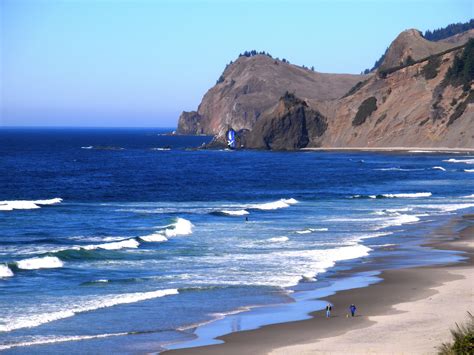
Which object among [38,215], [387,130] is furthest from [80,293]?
[387,130]

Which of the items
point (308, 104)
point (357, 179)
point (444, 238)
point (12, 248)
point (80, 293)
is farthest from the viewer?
point (308, 104)

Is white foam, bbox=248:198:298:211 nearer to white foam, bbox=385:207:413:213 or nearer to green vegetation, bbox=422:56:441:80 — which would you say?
white foam, bbox=385:207:413:213

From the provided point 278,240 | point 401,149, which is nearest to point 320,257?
point 278,240

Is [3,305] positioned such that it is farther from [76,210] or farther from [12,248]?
[76,210]

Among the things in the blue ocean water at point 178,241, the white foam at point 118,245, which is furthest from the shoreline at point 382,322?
the white foam at point 118,245

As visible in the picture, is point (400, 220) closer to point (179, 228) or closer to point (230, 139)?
point (179, 228)

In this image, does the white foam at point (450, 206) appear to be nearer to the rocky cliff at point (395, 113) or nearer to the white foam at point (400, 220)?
the white foam at point (400, 220)
